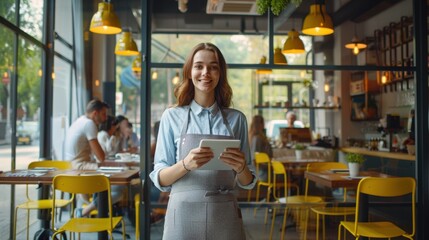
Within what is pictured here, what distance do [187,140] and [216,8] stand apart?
3.40m

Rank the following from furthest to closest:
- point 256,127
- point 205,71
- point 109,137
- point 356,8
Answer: point 356,8 → point 256,127 → point 109,137 → point 205,71

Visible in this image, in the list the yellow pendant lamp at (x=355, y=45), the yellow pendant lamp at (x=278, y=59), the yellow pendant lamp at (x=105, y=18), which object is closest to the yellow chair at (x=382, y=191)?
the yellow pendant lamp at (x=278, y=59)

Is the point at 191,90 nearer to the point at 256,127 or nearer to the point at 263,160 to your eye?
the point at 263,160

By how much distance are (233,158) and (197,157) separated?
15 centimetres

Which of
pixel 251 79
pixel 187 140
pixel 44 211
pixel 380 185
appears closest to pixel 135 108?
pixel 251 79

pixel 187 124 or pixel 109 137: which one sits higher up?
pixel 187 124

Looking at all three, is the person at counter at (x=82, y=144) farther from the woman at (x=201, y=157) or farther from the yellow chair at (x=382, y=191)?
the woman at (x=201, y=157)

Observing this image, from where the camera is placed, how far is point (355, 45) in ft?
28.1

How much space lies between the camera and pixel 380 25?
336 inches

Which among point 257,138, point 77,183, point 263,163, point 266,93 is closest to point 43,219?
point 77,183

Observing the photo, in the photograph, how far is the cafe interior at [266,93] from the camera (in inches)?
162

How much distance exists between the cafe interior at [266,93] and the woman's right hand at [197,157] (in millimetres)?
331

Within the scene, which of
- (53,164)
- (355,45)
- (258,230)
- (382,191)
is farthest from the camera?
(355,45)

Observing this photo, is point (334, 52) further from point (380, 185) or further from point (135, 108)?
point (380, 185)
